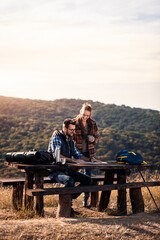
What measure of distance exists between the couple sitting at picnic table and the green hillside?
16911mm

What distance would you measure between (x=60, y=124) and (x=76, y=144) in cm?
3116

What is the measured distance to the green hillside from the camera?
97.7ft

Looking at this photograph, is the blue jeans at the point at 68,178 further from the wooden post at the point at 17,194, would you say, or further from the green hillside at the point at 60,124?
the green hillside at the point at 60,124

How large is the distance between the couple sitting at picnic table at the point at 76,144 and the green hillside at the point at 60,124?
1691 cm

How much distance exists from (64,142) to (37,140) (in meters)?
24.8

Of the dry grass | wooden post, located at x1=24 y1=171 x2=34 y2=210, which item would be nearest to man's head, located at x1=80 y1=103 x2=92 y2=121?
wooden post, located at x1=24 y1=171 x2=34 y2=210

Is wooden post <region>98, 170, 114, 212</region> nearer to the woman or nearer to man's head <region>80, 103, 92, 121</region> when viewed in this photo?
the woman

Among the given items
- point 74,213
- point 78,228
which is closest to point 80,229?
point 78,228

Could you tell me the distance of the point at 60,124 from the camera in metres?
38.0

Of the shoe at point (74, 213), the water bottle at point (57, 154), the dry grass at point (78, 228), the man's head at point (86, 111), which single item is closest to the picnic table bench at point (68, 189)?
the water bottle at point (57, 154)

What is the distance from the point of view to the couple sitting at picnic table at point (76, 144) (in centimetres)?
585

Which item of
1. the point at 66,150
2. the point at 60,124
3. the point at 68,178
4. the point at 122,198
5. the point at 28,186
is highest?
the point at 60,124

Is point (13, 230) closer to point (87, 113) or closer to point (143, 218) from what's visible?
point (143, 218)

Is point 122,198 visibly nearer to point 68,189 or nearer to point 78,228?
point 68,189
